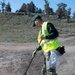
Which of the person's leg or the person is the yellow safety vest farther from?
the person's leg

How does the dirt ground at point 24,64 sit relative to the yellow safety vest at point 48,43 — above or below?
below

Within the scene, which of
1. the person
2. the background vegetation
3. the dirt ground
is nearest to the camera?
the person

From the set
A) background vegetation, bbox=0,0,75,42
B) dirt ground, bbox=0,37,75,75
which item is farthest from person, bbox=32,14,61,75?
background vegetation, bbox=0,0,75,42

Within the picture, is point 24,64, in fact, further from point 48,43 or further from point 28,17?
point 28,17

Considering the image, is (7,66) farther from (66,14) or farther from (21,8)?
(21,8)

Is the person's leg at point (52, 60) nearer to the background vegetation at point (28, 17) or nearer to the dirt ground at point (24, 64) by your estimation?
the dirt ground at point (24, 64)

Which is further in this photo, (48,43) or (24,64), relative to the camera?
(24,64)

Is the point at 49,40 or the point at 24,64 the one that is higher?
the point at 49,40

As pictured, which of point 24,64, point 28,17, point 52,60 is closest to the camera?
point 52,60

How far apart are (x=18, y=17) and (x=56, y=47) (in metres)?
42.3

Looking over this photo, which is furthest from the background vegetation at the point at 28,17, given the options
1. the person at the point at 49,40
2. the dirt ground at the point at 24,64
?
the person at the point at 49,40

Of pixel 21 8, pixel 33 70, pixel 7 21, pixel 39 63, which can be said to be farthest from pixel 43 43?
pixel 21 8

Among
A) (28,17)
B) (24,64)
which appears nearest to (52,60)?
(24,64)

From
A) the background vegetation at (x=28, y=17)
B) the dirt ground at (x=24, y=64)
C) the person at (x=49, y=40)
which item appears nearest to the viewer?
the person at (x=49, y=40)
